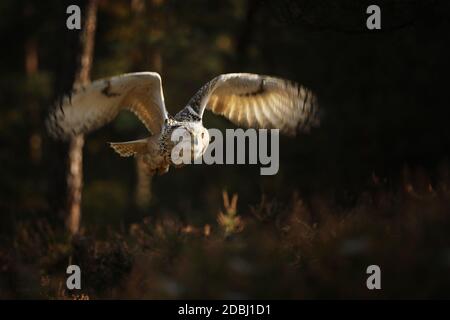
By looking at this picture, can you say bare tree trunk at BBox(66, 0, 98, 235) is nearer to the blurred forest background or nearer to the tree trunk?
the blurred forest background

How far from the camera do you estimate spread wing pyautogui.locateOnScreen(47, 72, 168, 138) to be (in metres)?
8.07

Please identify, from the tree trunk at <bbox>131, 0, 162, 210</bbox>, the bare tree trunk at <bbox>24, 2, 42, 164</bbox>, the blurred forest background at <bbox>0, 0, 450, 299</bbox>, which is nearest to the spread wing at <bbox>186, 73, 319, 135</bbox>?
the blurred forest background at <bbox>0, 0, 450, 299</bbox>

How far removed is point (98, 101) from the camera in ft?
27.2

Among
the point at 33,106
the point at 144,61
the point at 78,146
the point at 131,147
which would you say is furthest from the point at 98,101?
the point at 33,106

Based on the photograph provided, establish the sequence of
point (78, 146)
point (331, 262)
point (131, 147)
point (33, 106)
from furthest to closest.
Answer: point (33, 106) < point (78, 146) < point (131, 147) < point (331, 262)

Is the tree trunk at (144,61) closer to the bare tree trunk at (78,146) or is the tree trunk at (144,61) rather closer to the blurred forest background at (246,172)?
the blurred forest background at (246,172)

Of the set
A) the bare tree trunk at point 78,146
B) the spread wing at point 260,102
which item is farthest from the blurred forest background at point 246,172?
the spread wing at point 260,102

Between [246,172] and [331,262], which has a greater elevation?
[246,172]

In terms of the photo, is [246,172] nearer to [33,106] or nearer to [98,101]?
[33,106]

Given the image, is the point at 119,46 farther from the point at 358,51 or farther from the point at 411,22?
the point at 411,22

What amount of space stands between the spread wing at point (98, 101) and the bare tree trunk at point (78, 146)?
2.32m

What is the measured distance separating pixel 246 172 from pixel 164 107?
12656 millimetres

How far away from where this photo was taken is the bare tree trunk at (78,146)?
1062 cm

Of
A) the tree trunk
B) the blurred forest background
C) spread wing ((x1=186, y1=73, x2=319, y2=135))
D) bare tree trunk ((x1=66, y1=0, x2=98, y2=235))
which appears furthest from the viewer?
the tree trunk
